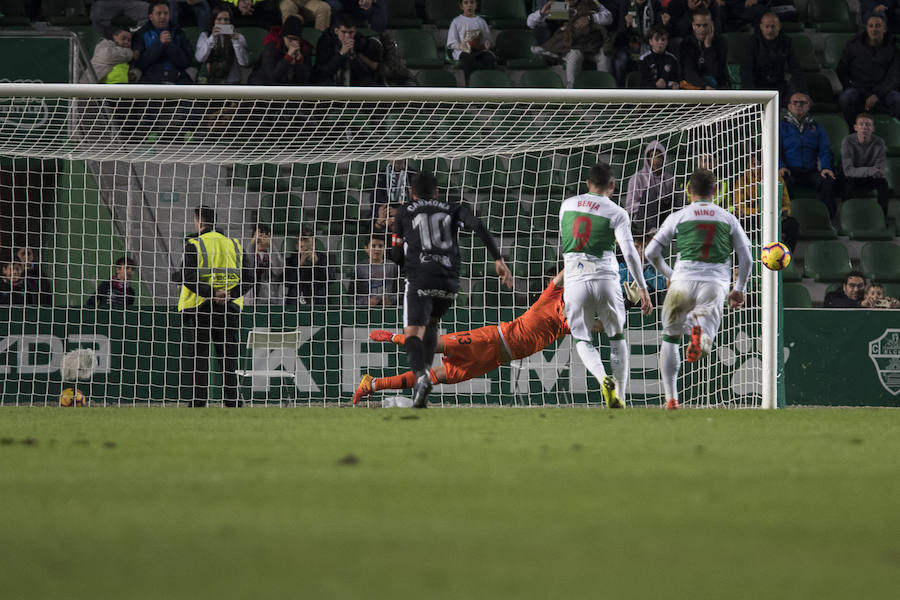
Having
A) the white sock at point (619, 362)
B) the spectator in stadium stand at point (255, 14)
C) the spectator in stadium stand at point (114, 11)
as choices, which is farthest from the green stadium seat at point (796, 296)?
the spectator in stadium stand at point (114, 11)

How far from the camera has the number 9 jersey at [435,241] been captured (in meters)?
8.61

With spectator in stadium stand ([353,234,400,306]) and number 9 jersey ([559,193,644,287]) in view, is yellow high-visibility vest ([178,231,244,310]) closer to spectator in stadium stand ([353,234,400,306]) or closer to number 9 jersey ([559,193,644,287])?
spectator in stadium stand ([353,234,400,306])

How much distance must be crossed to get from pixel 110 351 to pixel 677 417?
19.7ft

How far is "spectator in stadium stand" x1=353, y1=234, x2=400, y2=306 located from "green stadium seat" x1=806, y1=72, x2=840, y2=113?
677cm

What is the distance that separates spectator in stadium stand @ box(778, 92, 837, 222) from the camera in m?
13.9

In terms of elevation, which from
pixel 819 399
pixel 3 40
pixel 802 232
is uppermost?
pixel 3 40

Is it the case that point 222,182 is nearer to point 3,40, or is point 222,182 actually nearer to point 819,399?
point 3,40

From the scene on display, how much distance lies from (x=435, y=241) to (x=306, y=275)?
3.26m

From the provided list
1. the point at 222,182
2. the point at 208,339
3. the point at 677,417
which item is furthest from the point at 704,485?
the point at 222,182

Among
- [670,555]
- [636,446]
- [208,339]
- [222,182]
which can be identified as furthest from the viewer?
[222,182]

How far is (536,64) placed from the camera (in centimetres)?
1524

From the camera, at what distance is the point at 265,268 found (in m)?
11.1

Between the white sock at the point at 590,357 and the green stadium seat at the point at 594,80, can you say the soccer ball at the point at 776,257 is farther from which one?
the green stadium seat at the point at 594,80

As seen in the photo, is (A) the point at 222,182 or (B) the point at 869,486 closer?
(B) the point at 869,486
